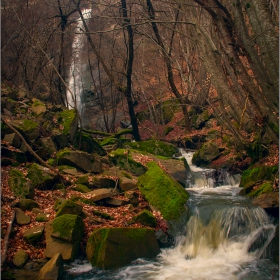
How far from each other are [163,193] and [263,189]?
2.66 metres

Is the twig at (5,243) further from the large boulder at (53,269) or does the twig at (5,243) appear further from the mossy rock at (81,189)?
the mossy rock at (81,189)

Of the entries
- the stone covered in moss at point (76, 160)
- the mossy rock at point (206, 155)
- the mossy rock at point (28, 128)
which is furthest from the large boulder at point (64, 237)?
the mossy rock at point (206, 155)

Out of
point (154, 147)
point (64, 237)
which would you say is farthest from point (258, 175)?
point (64, 237)

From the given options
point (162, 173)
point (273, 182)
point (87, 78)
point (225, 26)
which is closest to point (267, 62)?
point (225, 26)

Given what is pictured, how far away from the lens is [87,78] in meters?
30.7

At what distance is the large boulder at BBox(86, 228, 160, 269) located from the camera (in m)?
7.33

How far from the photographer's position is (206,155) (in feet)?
48.8

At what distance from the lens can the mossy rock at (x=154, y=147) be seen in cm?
1499

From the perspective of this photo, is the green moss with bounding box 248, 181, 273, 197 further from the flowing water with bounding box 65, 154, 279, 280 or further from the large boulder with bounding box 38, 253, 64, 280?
the large boulder with bounding box 38, 253, 64, 280

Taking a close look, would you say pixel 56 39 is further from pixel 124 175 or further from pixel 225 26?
pixel 225 26

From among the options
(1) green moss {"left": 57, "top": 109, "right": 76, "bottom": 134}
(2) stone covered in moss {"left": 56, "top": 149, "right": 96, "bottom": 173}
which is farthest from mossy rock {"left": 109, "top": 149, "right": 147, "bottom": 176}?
(1) green moss {"left": 57, "top": 109, "right": 76, "bottom": 134}

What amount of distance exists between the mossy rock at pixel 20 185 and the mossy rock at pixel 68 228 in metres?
1.45

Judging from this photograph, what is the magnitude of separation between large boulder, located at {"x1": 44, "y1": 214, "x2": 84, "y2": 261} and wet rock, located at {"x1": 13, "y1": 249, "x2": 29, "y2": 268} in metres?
0.40

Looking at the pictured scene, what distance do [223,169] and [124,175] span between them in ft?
13.5
